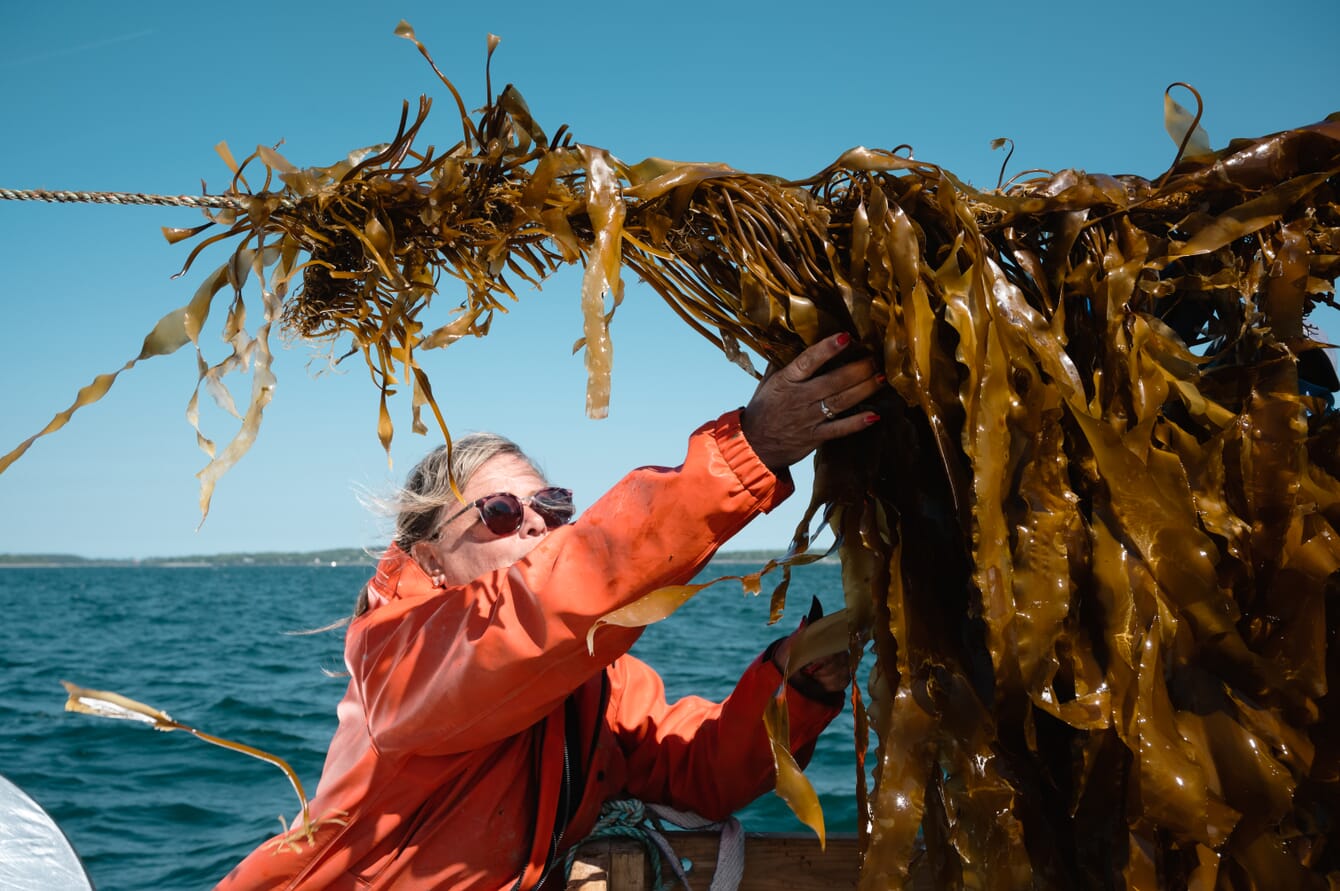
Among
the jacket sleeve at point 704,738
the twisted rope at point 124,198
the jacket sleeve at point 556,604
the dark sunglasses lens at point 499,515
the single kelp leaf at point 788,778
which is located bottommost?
the jacket sleeve at point 704,738

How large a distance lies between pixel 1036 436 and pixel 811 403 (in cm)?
34

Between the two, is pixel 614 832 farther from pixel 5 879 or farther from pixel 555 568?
pixel 5 879

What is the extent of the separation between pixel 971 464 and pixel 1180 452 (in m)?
0.35

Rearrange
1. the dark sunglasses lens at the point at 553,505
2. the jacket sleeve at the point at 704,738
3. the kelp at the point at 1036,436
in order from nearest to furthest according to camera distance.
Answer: the kelp at the point at 1036,436 → the jacket sleeve at the point at 704,738 → the dark sunglasses lens at the point at 553,505

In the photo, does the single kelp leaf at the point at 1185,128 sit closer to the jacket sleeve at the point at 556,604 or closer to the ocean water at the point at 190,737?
the jacket sleeve at the point at 556,604

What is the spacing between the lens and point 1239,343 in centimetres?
152

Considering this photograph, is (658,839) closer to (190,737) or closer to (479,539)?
(479,539)

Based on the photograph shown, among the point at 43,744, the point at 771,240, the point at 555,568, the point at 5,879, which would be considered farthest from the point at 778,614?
the point at 43,744

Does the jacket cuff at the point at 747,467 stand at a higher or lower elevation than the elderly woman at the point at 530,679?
higher

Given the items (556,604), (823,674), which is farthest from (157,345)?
(823,674)

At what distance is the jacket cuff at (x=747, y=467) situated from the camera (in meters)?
1.55

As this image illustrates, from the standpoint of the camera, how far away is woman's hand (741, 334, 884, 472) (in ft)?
5.00

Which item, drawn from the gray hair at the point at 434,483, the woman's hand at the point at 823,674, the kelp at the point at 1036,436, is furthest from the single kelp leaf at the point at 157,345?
the woman's hand at the point at 823,674

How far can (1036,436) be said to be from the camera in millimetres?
1472
